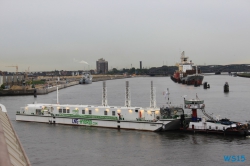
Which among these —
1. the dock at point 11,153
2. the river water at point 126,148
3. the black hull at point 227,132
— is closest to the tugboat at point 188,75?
the black hull at point 227,132

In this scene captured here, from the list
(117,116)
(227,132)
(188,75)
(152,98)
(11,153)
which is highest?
(188,75)

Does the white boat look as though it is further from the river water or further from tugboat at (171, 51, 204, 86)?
tugboat at (171, 51, 204, 86)

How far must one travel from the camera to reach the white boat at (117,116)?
32.3 metres

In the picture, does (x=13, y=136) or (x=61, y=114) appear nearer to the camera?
(x=13, y=136)

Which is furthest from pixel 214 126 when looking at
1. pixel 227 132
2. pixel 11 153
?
pixel 11 153

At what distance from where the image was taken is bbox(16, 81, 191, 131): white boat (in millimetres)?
32281

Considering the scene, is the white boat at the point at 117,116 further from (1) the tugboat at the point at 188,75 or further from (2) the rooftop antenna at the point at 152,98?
(1) the tugboat at the point at 188,75

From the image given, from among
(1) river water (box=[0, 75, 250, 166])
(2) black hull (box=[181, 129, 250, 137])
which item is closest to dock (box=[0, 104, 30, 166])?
(1) river water (box=[0, 75, 250, 166])

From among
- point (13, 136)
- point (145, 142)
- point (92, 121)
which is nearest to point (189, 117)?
point (145, 142)

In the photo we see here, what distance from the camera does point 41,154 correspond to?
83.4 ft

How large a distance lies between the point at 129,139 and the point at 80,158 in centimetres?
636

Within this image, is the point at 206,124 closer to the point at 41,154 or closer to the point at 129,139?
the point at 129,139

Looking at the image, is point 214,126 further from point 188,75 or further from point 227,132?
point 188,75

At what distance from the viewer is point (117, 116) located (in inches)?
1372
